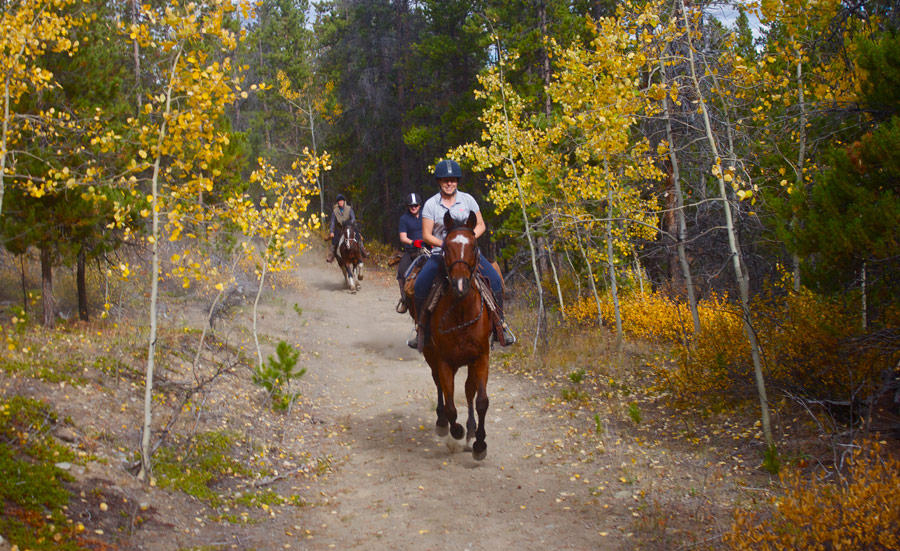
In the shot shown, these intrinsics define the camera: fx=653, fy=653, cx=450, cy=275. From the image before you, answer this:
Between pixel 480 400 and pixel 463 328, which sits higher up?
pixel 463 328

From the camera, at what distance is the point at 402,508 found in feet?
21.5

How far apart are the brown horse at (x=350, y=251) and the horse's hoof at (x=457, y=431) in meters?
14.9

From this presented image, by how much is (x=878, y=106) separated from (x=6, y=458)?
8.46 meters

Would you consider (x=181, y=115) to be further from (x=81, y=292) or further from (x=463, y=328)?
(x=81, y=292)

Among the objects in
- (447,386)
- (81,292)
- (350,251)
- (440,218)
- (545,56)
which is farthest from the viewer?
(350,251)

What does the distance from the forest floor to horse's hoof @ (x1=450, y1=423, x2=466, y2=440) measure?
23 centimetres

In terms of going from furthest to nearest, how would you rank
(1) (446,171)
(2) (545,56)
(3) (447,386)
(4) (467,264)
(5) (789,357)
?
(2) (545,56) < (1) (446,171) < (3) (447,386) < (5) (789,357) < (4) (467,264)

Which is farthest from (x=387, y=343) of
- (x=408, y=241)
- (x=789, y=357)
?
(x=789, y=357)

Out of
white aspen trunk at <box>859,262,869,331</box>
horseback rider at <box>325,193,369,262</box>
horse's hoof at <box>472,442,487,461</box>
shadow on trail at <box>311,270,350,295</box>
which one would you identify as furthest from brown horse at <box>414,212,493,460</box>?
shadow on trail at <box>311,270,350,295</box>

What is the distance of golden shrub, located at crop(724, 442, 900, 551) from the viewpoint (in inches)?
156

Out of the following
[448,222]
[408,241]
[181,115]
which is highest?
[181,115]

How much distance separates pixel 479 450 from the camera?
25.6ft

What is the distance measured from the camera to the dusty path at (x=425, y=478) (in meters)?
5.85

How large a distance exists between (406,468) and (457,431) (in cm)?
85
